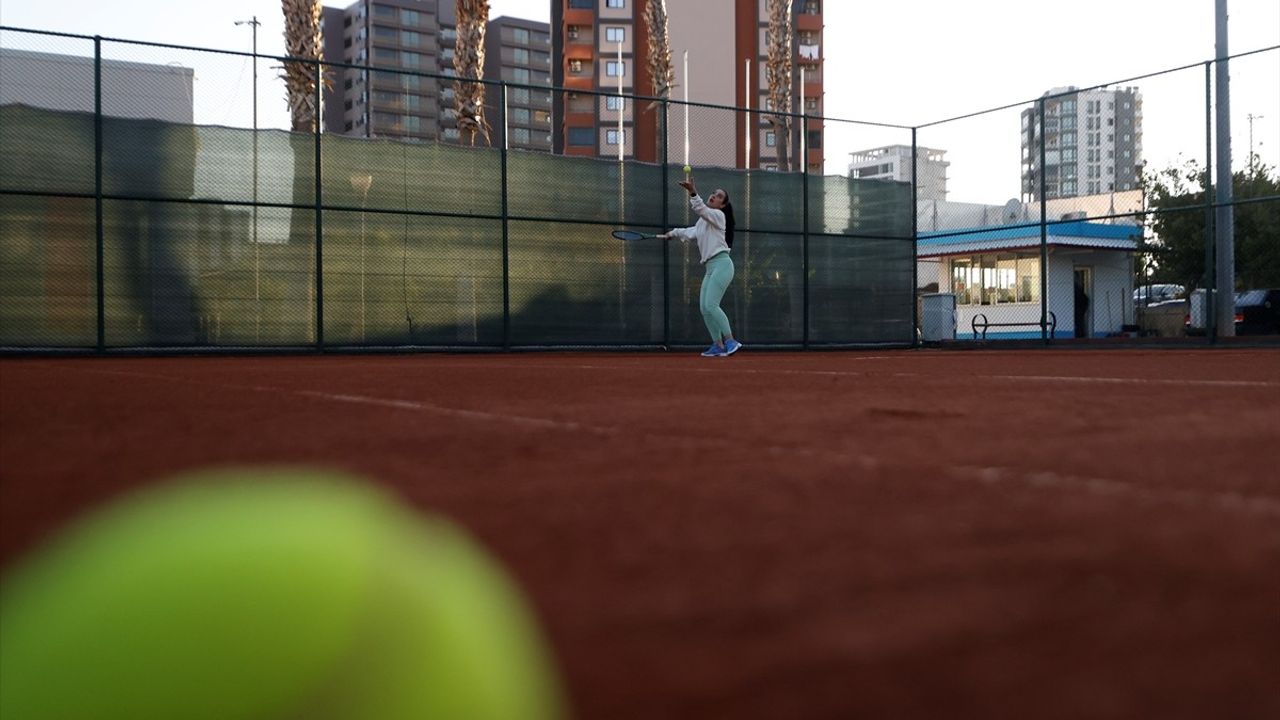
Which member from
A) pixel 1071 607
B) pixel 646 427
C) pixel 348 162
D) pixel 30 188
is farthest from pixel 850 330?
pixel 1071 607

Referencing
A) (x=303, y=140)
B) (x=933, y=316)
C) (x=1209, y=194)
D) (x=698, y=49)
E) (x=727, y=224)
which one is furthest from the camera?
(x=698, y=49)

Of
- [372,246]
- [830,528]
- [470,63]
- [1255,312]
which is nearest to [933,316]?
[1255,312]

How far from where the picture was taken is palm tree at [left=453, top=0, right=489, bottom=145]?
64.1ft

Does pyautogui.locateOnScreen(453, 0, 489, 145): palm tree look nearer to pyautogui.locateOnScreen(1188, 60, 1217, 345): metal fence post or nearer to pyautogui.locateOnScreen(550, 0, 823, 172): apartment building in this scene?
pyautogui.locateOnScreen(1188, 60, 1217, 345): metal fence post

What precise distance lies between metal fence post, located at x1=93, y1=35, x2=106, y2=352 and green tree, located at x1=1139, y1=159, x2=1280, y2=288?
42.2 feet

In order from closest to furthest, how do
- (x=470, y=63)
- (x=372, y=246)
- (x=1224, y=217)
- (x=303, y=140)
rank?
(x=303, y=140)
(x=372, y=246)
(x=1224, y=217)
(x=470, y=63)

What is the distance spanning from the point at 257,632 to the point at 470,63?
74.8 ft

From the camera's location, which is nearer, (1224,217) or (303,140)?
(303,140)

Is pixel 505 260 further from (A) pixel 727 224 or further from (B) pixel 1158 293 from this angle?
(B) pixel 1158 293

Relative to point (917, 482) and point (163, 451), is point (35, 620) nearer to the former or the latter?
point (917, 482)

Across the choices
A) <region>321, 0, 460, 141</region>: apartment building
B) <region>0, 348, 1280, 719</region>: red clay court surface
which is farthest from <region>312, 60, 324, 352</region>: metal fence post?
<region>321, 0, 460, 141</region>: apartment building

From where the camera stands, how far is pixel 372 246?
13469 millimetres

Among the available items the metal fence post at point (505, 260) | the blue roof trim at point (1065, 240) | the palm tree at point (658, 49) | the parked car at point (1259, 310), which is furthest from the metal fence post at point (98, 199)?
the blue roof trim at point (1065, 240)

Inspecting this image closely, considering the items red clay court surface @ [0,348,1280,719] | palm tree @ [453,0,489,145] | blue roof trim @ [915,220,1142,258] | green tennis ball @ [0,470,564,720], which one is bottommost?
red clay court surface @ [0,348,1280,719]
